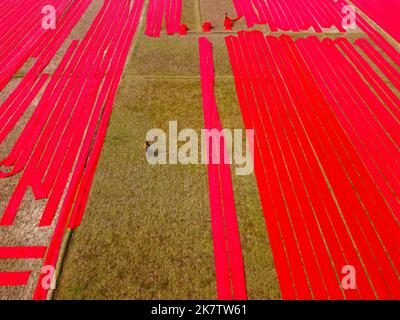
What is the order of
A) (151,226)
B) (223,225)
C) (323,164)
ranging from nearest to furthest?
(151,226), (223,225), (323,164)

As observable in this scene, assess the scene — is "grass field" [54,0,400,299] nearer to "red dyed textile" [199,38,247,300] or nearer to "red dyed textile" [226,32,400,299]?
"red dyed textile" [199,38,247,300]

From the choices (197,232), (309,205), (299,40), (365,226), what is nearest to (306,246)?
(309,205)

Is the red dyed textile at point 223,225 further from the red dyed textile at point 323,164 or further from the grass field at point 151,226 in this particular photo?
the red dyed textile at point 323,164

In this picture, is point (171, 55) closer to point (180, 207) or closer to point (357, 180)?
point (180, 207)

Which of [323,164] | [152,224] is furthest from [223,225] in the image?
[323,164]

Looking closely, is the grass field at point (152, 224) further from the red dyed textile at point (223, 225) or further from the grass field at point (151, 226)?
the red dyed textile at point (223, 225)

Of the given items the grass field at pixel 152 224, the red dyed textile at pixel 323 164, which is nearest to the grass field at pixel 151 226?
the grass field at pixel 152 224

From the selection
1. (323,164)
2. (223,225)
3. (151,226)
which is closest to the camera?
(151,226)

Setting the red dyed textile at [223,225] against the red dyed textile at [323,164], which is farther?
the red dyed textile at [323,164]

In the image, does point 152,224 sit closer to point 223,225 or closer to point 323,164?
point 223,225

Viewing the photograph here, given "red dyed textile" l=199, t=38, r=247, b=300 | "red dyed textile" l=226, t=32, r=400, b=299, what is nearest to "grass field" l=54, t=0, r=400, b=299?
"red dyed textile" l=199, t=38, r=247, b=300

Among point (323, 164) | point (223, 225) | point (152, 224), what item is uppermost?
point (323, 164)
